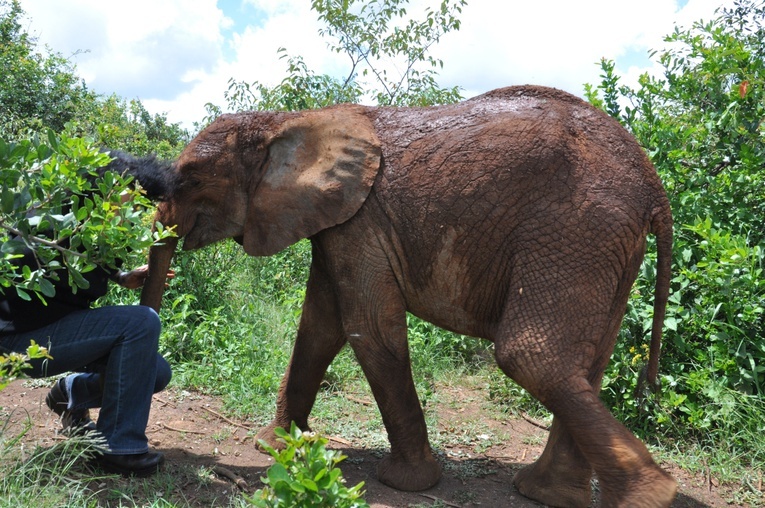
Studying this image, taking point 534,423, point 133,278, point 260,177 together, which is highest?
point 260,177

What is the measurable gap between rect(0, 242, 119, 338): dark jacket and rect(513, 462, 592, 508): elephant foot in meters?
2.56

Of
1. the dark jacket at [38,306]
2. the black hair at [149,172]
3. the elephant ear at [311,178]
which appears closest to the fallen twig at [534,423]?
the elephant ear at [311,178]

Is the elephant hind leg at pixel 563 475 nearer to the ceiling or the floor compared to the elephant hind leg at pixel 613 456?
nearer to the floor

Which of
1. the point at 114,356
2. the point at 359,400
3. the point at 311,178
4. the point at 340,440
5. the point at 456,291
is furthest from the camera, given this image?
the point at 359,400

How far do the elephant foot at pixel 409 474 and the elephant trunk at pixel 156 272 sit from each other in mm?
1610

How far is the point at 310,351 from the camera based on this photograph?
4.64 m

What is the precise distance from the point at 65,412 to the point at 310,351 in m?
1.45

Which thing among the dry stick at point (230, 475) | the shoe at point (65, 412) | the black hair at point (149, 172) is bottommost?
the dry stick at point (230, 475)

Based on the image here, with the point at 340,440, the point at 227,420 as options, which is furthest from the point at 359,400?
the point at 227,420

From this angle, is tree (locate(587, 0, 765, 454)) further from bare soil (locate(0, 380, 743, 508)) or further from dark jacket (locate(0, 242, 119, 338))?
dark jacket (locate(0, 242, 119, 338))

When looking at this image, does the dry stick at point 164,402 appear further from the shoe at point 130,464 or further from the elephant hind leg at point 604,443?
the elephant hind leg at point 604,443

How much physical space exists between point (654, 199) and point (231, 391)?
338 cm

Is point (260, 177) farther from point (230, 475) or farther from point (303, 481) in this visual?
point (303, 481)

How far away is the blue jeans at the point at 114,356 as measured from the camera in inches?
146
